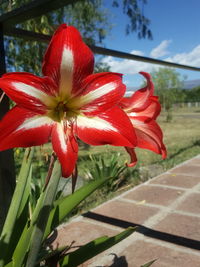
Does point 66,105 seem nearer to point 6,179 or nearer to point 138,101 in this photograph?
point 138,101

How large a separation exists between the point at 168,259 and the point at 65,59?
62.5 inches

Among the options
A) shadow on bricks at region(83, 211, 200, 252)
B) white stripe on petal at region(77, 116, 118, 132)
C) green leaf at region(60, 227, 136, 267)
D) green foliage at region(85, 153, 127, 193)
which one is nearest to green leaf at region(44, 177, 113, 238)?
green leaf at region(60, 227, 136, 267)

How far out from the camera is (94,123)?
1.99 ft

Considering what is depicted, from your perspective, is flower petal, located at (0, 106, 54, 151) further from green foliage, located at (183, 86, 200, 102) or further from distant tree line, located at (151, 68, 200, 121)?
green foliage, located at (183, 86, 200, 102)

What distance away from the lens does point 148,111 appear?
0.74 meters

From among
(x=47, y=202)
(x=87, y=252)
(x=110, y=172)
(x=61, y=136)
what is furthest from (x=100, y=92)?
(x=110, y=172)

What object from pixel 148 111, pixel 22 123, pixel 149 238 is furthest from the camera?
pixel 149 238

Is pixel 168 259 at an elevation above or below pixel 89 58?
below

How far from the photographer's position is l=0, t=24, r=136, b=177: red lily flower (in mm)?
545

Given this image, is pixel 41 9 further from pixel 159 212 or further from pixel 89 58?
pixel 159 212

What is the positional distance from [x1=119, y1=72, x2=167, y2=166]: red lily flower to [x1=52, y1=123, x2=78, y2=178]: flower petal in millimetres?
169

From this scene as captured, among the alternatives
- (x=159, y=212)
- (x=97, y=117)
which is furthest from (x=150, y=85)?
(x=159, y=212)

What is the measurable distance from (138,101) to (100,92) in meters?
0.16

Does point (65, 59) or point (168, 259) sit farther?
A: point (168, 259)
